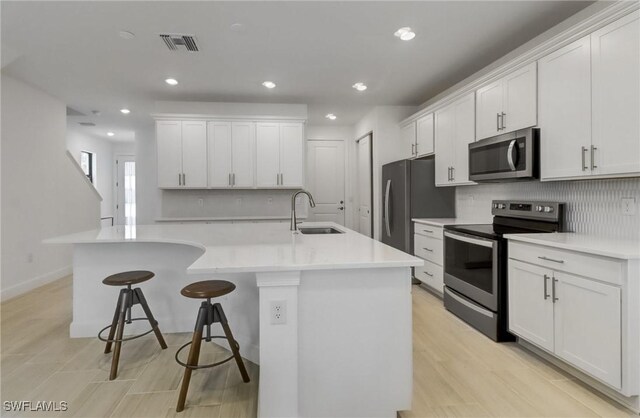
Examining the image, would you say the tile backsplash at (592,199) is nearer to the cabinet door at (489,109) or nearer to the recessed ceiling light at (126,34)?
the cabinet door at (489,109)

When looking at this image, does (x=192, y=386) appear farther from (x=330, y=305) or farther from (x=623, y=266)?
(x=623, y=266)

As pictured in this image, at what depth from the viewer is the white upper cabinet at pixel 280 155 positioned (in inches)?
194

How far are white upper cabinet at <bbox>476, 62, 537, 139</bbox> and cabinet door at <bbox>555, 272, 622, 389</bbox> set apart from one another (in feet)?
4.44

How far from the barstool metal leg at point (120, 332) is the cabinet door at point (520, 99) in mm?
3340

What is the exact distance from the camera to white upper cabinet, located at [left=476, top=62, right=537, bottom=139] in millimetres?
2703

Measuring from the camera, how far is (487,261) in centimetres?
277

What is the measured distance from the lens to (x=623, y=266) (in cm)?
176

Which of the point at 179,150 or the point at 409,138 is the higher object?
the point at 409,138

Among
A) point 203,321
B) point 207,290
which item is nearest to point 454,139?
point 207,290

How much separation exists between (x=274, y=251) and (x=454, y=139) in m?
2.78

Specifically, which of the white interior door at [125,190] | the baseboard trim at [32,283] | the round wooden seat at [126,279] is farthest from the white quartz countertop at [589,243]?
the white interior door at [125,190]

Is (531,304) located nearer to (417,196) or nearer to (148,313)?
(417,196)

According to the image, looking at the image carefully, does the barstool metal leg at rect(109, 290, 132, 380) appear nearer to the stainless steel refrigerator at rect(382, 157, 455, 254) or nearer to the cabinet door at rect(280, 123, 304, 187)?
the cabinet door at rect(280, 123, 304, 187)

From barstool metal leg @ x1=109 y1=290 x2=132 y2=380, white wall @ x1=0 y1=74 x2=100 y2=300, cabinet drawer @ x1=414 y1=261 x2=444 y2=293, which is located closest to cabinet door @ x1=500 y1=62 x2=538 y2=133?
cabinet drawer @ x1=414 y1=261 x2=444 y2=293
